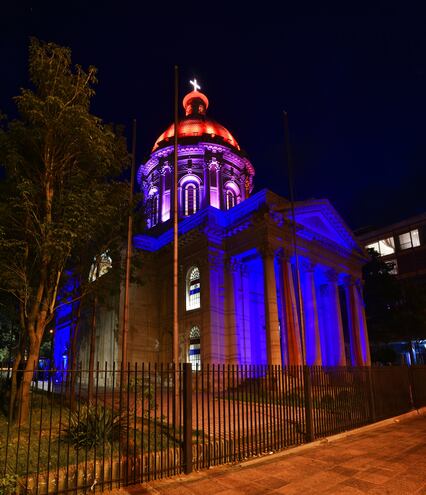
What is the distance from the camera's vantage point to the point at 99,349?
3191 centimetres

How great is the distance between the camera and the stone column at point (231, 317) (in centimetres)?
2578

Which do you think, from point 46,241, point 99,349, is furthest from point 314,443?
point 99,349

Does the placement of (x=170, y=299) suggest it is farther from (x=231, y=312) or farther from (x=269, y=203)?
(x=269, y=203)

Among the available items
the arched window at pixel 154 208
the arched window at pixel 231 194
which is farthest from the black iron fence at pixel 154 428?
the arched window at pixel 231 194

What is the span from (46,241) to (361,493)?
27.9 ft

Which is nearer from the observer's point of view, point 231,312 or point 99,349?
point 231,312


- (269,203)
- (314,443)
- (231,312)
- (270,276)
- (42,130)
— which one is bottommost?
(314,443)

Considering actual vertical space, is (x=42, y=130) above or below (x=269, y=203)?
below

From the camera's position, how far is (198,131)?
4191 centimetres

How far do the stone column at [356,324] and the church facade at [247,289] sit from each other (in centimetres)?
8

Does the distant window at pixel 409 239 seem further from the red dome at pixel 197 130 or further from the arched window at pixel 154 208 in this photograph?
the arched window at pixel 154 208

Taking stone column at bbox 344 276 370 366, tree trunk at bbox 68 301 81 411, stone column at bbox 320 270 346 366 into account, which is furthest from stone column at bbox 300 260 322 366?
tree trunk at bbox 68 301 81 411

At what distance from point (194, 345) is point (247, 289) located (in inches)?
215

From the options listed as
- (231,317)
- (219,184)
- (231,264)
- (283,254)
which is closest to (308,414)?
(283,254)
